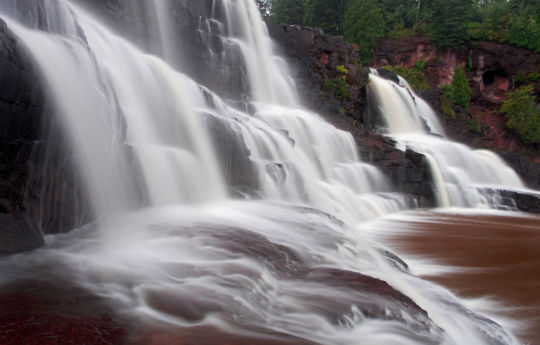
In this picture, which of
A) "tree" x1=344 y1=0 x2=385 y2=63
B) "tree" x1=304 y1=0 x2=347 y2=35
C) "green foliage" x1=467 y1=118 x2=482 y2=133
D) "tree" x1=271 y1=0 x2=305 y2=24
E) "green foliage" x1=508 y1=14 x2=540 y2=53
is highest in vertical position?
"tree" x1=271 y1=0 x2=305 y2=24

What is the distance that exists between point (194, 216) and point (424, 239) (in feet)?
11.8

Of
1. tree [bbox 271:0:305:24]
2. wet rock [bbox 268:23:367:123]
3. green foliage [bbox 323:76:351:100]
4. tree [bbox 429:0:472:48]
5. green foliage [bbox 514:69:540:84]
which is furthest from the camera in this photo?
tree [bbox 271:0:305:24]

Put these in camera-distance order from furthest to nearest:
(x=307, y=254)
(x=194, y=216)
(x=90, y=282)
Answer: (x=194, y=216)
(x=307, y=254)
(x=90, y=282)

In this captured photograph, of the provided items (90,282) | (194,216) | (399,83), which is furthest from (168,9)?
(399,83)

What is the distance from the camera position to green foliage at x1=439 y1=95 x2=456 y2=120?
21953 millimetres

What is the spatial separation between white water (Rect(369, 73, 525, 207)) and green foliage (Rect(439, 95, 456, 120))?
1.29 metres

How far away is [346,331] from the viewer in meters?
2.42

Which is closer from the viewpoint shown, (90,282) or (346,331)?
(346,331)

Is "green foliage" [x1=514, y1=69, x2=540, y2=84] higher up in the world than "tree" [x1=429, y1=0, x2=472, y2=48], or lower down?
lower down

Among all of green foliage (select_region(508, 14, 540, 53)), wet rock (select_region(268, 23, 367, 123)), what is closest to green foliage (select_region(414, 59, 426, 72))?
green foliage (select_region(508, 14, 540, 53))

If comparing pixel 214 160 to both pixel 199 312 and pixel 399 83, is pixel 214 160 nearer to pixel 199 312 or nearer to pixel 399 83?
pixel 199 312

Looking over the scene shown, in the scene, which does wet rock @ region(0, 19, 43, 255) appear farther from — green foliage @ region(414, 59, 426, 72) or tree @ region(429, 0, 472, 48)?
tree @ region(429, 0, 472, 48)

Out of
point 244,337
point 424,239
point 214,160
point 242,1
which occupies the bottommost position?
point 424,239

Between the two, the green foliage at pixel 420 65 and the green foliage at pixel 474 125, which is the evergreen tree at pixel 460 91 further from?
the green foliage at pixel 420 65
